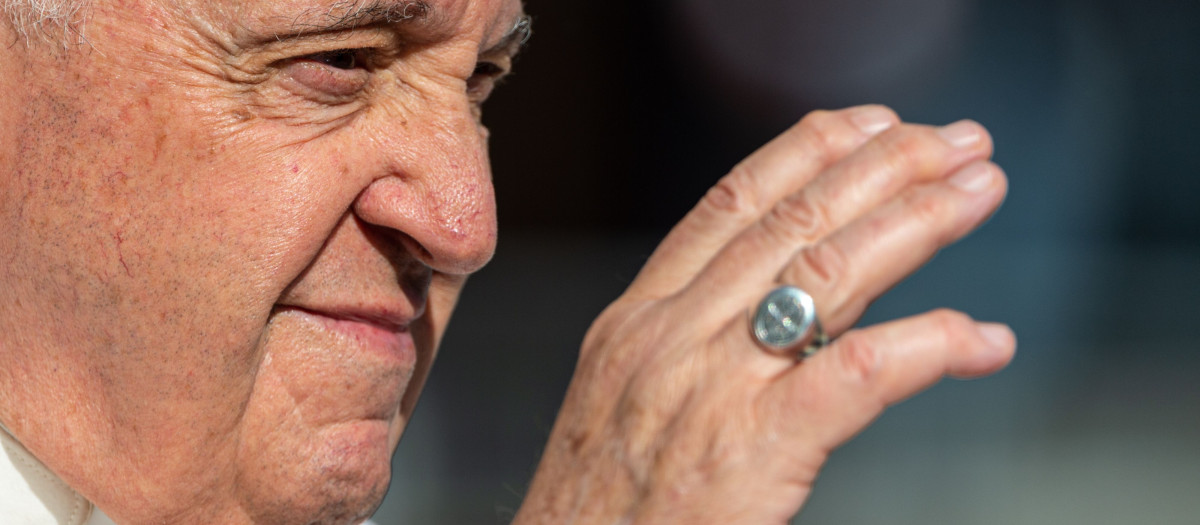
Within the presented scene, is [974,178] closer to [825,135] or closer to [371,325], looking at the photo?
[825,135]

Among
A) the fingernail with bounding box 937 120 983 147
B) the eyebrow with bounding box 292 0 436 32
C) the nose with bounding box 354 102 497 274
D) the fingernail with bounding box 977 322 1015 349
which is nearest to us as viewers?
the fingernail with bounding box 977 322 1015 349

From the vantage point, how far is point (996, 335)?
1211 mm

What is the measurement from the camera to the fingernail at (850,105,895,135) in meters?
1.46

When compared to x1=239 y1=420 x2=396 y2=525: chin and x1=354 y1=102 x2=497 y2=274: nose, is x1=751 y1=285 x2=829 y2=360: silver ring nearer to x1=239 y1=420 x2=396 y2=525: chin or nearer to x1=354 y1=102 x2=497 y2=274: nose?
x1=354 y1=102 x2=497 y2=274: nose

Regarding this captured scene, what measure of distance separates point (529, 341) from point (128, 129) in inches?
288

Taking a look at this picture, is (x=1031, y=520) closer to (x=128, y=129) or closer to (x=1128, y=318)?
(x=1128, y=318)

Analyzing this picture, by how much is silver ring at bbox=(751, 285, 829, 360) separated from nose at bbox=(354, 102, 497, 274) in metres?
0.51

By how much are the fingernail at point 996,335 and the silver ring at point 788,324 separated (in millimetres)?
179

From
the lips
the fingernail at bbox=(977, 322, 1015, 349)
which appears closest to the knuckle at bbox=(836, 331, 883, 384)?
the fingernail at bbox=(977, 322, 1015, 349)

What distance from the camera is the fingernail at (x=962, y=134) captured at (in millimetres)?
1331

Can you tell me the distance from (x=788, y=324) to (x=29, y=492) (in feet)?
3.65

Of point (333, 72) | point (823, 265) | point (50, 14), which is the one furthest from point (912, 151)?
point (50, 14)

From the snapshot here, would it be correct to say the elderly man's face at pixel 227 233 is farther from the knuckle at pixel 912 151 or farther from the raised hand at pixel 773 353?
the knuckle at pixel 912 151

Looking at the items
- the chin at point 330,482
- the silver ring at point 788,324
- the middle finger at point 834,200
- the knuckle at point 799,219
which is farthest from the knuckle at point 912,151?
the chin at point 330,482
